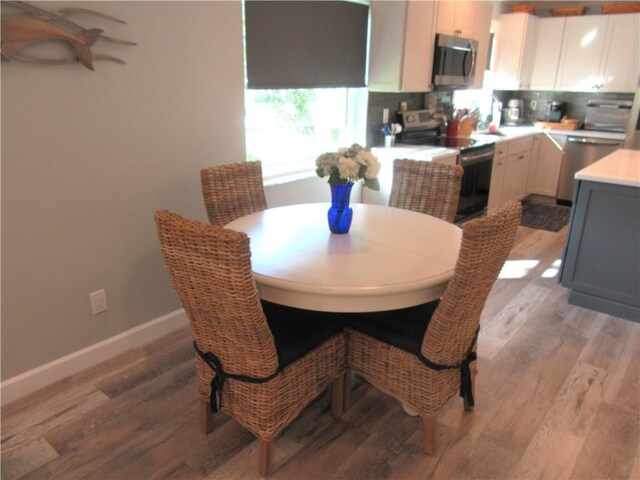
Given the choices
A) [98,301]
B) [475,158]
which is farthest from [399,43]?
[98,301]

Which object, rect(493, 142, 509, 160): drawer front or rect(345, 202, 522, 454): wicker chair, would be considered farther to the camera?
rect(493, 142, 509, 160): drawer front

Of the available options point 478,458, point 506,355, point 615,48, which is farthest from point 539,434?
point 615,48

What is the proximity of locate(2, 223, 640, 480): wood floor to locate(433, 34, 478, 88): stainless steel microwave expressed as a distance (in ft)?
8.17

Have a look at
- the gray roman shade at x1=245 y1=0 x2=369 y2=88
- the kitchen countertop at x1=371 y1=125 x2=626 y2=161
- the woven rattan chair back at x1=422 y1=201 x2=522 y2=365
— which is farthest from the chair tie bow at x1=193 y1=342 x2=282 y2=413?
the kitchen countertop at x1=371 y1=125 x2=626 y2=161

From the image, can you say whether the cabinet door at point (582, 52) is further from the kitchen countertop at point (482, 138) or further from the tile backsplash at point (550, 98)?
the kitchen countertop at point (482, 138)

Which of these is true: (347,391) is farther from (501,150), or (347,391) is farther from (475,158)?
(501,150)

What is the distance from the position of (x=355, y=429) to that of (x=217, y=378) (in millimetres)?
663

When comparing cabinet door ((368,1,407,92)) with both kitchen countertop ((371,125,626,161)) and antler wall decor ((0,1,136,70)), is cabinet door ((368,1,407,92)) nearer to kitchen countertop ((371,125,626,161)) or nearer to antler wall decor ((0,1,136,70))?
kitchen countertop ((371,125,626,161))

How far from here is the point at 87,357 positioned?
2.34 metres

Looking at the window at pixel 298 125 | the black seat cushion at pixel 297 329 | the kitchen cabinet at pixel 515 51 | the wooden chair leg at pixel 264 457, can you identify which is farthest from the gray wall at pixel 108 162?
the kitchen cabinet at pixel 515 51

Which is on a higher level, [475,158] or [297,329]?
[475,158]

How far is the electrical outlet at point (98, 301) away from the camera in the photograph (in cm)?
231

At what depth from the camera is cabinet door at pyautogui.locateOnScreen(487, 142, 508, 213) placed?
15.1ft

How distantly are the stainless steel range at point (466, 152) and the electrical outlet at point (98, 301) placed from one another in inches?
114
